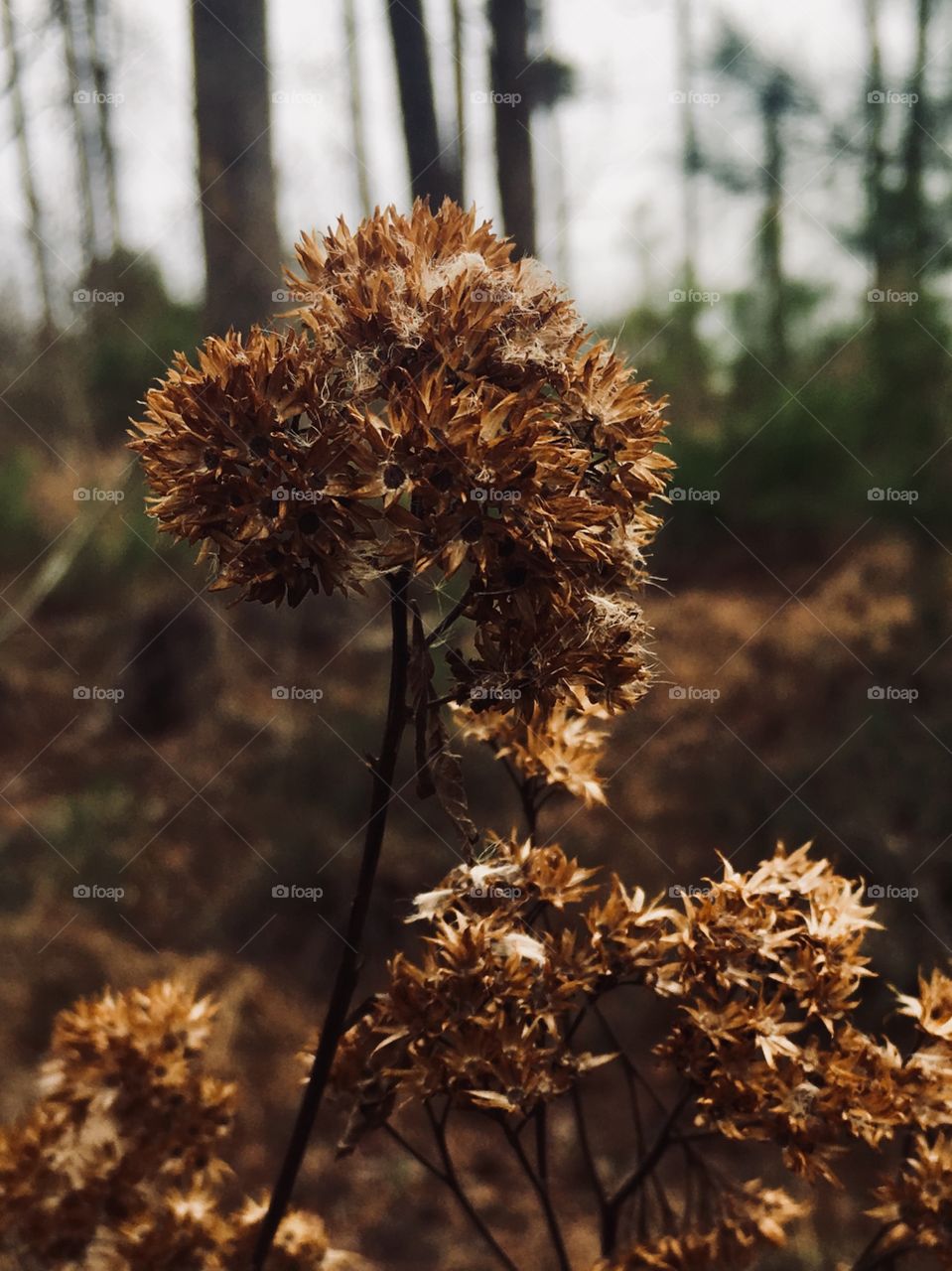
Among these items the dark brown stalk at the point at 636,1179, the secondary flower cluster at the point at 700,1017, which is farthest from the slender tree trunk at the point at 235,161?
the dark brown stalk at the point at 636,1179

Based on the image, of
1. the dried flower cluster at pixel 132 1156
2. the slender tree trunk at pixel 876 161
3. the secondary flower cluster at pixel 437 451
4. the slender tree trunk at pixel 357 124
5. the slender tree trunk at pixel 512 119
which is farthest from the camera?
the slender tree trunk at pixel 876 161

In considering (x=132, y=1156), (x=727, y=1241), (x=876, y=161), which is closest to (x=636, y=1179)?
(x=727, y=1241)

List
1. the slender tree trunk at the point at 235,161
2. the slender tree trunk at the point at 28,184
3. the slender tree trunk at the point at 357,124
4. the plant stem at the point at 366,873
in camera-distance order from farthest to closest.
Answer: the slender tree trunk at the point at 357,124 → the slender tree trunk at the point at 235,161 → the slender tree trunk at the point at 28,184 → the plant stem at the point at 366,873

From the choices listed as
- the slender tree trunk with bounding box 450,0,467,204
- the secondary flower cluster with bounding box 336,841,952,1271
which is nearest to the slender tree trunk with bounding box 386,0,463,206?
the slender tree trunk with bounding box 450,0,467,204

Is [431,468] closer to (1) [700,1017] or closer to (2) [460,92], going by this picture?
(1) [700,1017]

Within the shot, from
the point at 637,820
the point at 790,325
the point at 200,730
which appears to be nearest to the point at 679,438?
the point at 790,325

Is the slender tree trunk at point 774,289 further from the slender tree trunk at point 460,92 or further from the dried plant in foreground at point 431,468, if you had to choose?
the dried plant in foreground at point 431,468

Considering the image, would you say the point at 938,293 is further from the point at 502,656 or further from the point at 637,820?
the point at 502,656

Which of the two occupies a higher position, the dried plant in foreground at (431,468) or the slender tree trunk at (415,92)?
the slender tree trunk at (415,92)
